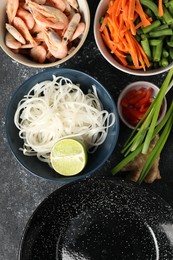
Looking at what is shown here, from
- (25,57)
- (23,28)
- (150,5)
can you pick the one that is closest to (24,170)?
(25,57)

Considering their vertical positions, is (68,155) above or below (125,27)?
below

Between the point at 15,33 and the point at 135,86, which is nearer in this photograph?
the point at 15,33

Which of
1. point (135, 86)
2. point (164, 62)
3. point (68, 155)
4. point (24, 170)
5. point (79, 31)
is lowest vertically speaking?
point (24, 170)

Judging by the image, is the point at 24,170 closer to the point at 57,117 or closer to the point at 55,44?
the point at 57,117

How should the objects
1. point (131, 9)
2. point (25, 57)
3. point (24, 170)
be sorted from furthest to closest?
1. point (24, 170)
2. point (25, 57)
3. point (131, 9)

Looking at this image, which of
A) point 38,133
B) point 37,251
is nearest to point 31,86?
point 38,133

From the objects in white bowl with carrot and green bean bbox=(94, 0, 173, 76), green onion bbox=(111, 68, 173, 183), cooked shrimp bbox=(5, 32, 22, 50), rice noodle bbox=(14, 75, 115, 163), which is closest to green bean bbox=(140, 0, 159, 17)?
white bowl with carrot and green bean bbox=(94, 0, 173, 76)

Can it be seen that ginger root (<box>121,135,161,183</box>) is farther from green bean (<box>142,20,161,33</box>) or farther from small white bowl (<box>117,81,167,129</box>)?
green bean (<box>142,20,161,33</box>)

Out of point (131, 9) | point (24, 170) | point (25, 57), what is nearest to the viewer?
point (131, 9)
